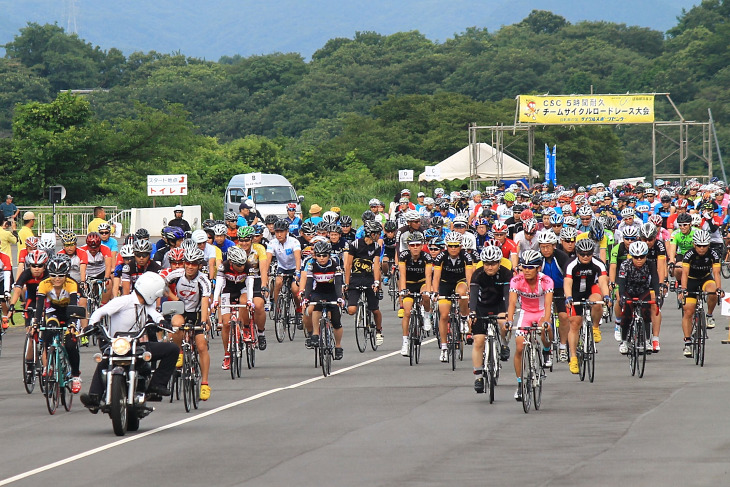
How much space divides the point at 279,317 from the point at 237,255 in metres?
5.98

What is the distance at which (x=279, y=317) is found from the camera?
2348 centimetres

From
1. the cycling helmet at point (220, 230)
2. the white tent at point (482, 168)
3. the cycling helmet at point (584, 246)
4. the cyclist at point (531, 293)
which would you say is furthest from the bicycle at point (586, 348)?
the white tent at point (482, 168)

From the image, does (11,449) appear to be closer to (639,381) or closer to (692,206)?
(639,381)

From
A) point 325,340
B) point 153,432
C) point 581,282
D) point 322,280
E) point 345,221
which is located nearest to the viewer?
point 153,432

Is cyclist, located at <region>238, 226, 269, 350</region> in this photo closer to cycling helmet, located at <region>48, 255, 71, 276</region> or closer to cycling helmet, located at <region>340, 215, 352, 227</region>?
cycling helmet, located at <region>48, 255, 71, 276</region>

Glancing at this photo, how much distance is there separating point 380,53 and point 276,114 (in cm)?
2409

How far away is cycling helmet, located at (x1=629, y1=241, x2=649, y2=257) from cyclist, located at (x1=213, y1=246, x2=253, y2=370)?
5.18 m

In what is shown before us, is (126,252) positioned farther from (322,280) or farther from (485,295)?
(485,295)

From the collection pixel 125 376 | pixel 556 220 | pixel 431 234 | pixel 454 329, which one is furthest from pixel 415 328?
pixel 125 376

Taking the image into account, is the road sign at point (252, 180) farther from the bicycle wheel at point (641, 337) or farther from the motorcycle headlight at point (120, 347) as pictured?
the motorcycle headlight at point (120, 347)

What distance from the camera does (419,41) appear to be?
15438 centimetres

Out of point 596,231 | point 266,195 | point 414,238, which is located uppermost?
point 266,195

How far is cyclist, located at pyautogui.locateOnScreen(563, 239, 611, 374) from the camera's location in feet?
56.7

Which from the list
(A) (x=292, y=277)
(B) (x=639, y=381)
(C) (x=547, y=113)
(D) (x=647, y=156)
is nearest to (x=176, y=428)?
(B) (x=639, y=381)
